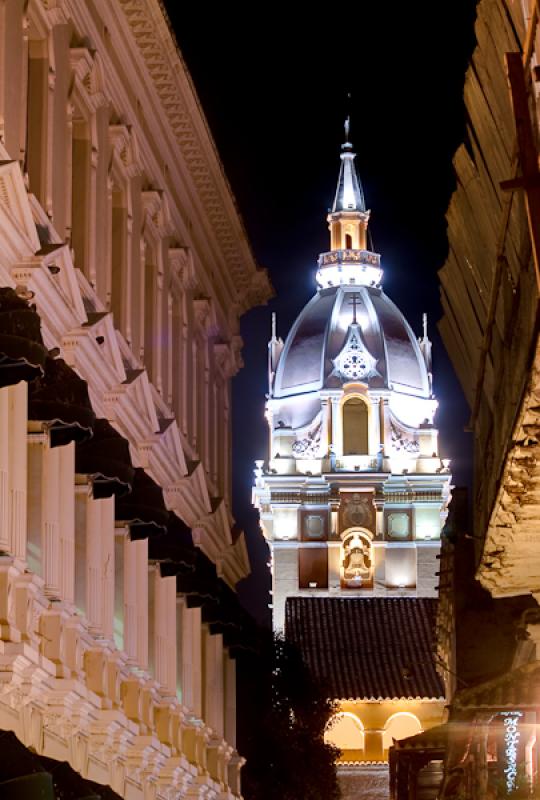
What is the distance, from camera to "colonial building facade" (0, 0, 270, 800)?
75.9 ft

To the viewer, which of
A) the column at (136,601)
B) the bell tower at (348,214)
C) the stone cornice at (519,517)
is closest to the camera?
the stone cornice at (519,517)

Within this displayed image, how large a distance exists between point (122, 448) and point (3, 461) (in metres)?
5.23

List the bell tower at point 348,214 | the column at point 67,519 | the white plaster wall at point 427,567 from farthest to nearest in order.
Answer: the bell tower at point 348,214
the white plaster wall at point 427,567
the column at point 67,519

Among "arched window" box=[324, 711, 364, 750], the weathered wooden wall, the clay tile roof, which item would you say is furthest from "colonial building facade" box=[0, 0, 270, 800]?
"arched window" box=[324, 711, 364, 750]

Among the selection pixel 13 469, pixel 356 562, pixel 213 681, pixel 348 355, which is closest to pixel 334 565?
pixel 356 562

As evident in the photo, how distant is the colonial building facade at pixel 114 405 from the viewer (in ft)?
75.9

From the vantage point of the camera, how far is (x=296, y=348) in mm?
107000

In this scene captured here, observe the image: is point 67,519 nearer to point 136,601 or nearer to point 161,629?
point 136,601

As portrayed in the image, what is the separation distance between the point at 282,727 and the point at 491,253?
4245 cm

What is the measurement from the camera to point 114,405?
30.5 meters

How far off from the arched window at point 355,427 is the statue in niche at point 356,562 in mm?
4309

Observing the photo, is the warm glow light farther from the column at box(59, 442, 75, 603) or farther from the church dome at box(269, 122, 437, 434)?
the church dome at box(269, 122, 437, 434)

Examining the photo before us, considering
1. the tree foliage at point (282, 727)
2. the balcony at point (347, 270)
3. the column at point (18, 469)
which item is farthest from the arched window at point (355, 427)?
the column at point (18, 469)

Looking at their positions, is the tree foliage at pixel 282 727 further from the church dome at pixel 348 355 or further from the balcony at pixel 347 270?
the balcony at pixel 347 270
